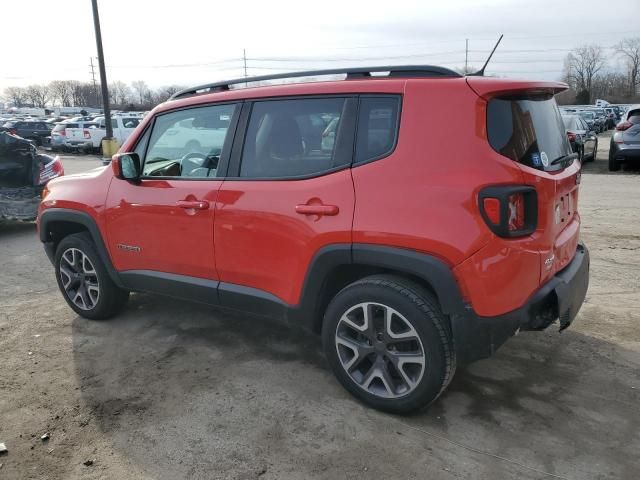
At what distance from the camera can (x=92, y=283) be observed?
4516 mm

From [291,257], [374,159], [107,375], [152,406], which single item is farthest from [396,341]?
[107,375]

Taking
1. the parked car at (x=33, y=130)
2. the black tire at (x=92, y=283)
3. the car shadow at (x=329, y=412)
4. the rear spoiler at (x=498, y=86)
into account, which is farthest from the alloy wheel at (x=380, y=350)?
the parked car at (x=33, y=130)

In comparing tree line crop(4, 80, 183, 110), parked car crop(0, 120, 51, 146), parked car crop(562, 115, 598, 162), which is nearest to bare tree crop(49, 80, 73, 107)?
→ tree line crop(4, 80, 183, 110)

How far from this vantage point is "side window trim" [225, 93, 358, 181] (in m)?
3.02

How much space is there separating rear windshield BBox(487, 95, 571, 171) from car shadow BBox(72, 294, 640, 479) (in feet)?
4.57

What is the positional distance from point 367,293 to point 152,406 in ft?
4.82

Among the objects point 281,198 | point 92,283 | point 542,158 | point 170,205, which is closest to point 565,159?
point 542,158

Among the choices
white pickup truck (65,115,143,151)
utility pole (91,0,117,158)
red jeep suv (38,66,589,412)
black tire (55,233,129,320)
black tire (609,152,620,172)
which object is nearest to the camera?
red jeep suv (38,66,589,412)

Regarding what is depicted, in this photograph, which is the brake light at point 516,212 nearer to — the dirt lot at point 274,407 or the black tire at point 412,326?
the black tire at point 412,326

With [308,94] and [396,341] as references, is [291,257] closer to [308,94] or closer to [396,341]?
[396,341]

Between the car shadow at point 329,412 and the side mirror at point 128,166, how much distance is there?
126 cm

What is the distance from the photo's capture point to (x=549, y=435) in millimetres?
2836

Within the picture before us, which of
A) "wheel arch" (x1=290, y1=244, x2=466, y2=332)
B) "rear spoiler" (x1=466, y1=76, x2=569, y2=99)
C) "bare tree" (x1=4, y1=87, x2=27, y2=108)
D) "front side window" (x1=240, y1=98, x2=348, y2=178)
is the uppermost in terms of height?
"bare tree" (x1=4, y1=87, x2=27, y2=108)

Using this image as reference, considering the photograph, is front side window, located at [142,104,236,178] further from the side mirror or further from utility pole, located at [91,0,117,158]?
utility pole, located at [91,0,117,158]
